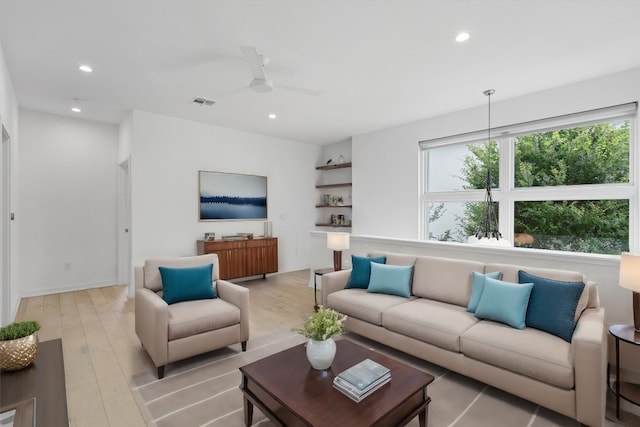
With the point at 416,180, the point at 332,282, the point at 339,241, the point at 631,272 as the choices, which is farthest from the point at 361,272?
the point at 416,180

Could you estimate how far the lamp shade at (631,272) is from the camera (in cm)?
213

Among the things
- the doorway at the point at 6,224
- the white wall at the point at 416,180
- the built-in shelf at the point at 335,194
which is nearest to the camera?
the white wall at the point at 416,180

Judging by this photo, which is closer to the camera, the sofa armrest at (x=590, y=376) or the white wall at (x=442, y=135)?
the sofa armrest at (x=590, y=376)

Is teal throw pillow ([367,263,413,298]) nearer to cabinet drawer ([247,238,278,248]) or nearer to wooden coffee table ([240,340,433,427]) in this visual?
wooden coffee table ([240,340,433,427])

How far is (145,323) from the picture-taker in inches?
105

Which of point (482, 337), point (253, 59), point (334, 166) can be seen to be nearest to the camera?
point (482, 337)

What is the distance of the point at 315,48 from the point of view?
281 cm

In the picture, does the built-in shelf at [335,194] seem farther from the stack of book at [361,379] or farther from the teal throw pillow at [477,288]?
the stack of book at [361,379]

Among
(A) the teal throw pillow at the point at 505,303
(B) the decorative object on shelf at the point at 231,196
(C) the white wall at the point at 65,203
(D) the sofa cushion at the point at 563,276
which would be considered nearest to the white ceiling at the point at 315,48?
(C) the white wall at the point at 65,203

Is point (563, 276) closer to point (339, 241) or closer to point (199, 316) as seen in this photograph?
point (339, 241)

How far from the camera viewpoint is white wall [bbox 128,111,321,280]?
4629 millimetres

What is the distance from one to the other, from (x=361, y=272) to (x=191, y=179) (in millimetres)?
3248

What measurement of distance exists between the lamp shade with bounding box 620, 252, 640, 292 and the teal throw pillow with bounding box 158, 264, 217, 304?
129 inches

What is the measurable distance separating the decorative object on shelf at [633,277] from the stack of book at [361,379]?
1788 mm
